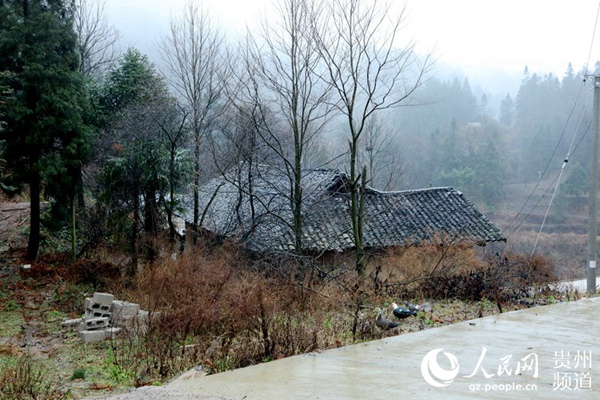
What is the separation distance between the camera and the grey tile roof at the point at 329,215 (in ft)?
58.7

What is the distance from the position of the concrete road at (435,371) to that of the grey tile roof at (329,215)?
9224 millimetres

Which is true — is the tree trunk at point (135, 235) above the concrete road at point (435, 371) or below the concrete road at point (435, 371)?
above

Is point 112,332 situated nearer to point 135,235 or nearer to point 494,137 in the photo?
point 135,235

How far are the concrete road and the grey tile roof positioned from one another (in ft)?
30.3

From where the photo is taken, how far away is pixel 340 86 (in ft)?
46.1

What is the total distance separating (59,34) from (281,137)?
7413 mm

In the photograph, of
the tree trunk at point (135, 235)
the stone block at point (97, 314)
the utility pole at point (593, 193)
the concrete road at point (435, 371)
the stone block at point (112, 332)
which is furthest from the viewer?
the tree trunk at point (135, 235)

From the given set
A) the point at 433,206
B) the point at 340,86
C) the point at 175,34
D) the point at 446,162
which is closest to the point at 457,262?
the point at 340,86

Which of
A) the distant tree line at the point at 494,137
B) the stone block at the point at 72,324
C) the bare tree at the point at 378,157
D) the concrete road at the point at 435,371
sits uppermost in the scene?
the distant tree line at the point at 494,137

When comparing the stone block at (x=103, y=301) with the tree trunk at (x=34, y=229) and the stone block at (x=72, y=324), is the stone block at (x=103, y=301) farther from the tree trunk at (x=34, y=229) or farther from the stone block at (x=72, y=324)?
the tree trunk at (x=34, y=229)

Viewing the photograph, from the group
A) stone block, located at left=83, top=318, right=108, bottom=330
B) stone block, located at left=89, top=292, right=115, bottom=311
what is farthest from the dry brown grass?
stone block, located at left=83, top=318, right=108, bottom=330

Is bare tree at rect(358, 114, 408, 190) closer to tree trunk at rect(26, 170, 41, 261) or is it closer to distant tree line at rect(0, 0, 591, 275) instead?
distant tree line at rect(0, 0, 591, 275)

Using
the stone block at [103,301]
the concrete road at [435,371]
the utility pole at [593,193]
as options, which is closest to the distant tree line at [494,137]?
the utility pole at [593,193]

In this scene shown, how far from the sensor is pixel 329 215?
68.6ft
